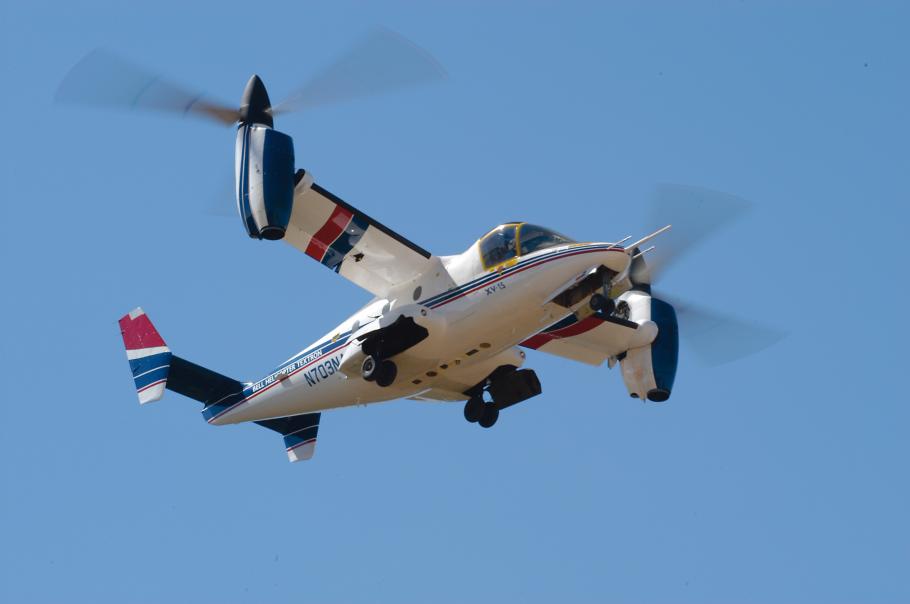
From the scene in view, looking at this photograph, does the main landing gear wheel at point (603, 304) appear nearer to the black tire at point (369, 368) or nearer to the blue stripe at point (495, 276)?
the blue stripe at point (495, 276)

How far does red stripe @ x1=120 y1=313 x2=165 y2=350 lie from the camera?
76.7ft

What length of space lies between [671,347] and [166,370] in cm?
846

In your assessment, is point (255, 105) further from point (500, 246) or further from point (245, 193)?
point (500, 246)

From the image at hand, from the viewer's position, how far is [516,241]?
64.6 ft

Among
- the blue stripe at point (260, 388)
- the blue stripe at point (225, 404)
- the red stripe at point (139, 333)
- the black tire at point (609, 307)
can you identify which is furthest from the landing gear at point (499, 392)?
the red stripe at point (139, 333)

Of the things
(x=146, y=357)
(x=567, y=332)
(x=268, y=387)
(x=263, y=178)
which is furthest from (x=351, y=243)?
(x=146, y=357)

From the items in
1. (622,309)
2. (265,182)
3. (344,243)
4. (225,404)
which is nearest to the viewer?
(265,182)

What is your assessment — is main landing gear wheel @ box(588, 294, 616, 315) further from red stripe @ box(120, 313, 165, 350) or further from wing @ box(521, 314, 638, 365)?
red stripe @ box(120, 313, 165, 350)

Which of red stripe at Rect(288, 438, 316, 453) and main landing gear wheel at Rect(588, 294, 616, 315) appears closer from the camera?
main landing gear wheel at Rect(588, 294, 616, 315)

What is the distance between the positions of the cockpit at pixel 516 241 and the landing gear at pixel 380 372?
2055 mm

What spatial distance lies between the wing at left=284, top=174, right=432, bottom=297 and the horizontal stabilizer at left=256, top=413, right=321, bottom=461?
2982mm

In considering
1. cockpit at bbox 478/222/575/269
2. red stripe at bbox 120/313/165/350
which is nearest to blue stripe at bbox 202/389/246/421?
red stripe at bbox 120/313/165/350

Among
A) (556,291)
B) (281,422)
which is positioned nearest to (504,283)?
(556,291)

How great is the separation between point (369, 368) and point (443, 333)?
127cm
